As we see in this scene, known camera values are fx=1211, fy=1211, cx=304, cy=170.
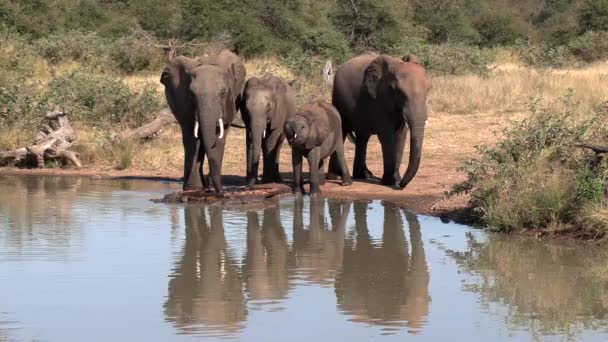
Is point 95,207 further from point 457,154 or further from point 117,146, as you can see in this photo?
point 457,154

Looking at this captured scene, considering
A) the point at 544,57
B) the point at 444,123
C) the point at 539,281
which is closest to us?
the point at 539,281

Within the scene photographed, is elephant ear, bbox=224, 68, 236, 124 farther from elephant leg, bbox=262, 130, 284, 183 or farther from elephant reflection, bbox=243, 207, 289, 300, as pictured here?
elephant reflection, bbox=243, 207, 289, 300

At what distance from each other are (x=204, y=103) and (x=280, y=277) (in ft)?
15.3

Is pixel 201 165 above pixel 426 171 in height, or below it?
above

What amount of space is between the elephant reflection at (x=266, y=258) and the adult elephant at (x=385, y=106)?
2.26m

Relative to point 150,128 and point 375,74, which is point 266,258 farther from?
point 150,128

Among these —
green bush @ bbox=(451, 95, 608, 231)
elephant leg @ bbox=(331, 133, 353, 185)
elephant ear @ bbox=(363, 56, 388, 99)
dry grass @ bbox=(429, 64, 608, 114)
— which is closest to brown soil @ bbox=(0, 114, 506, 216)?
elephant leg @ bbox=(331, 133, 353, 185)

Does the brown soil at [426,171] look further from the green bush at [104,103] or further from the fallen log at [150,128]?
the green bush at [104,103]

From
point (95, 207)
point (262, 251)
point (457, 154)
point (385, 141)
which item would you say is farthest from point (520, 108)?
point (262, 251)

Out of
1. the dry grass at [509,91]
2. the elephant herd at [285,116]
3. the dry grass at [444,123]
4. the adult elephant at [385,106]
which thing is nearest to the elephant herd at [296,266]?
the elephant herd at [285,116]

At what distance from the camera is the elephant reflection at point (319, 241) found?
9.99m

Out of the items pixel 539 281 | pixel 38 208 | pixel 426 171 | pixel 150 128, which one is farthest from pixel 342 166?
pixel 539 281

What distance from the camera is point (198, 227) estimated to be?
12.3m

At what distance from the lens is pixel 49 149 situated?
17.4m
